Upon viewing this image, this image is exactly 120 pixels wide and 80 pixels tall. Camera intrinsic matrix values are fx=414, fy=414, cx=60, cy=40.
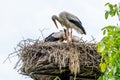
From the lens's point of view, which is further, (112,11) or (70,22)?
(70,22)

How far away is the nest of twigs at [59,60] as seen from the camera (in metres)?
5.54

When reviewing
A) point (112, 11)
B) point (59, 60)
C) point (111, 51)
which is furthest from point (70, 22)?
point (111, 51)

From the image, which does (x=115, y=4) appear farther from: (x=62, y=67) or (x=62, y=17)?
(x=62, y=17)

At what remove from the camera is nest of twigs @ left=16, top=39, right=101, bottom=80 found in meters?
5.54

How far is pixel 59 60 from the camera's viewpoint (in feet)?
18.0

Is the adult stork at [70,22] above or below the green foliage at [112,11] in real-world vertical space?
above

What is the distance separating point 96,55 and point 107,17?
3445 mm

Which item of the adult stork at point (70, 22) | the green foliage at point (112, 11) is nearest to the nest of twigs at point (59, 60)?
the adult stork at point (70, 22)

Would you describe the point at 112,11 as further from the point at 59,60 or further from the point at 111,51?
the point at 59,60

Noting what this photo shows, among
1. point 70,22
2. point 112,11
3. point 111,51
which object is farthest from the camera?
point 70,22

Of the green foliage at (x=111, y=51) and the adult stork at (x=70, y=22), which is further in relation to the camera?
the adult stork at (x=70, y=22)

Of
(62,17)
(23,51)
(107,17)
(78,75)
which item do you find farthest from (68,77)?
(107,17)

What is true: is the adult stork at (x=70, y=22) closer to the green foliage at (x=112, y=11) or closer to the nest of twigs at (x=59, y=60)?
the nest of twigs at (x=59, y=60)

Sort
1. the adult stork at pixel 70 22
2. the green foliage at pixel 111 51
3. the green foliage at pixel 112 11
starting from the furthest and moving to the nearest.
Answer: the adult stork at pixel 70 22
the green foliage at pixel 112 11
the green foliage at pixel 111 51
